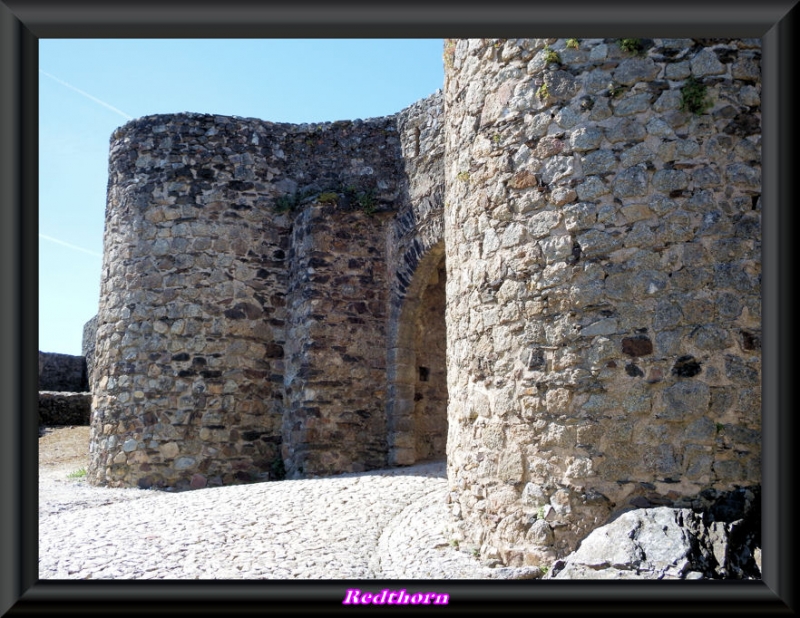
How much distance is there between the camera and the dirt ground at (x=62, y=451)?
11.4 meters

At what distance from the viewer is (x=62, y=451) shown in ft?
41.3

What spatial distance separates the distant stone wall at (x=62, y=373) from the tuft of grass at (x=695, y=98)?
15.2 metres

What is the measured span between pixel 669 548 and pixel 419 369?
18.4 feet

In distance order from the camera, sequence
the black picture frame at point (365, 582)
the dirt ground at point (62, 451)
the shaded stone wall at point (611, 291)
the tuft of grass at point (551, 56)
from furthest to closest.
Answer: the dirt ground at point (62, 451) < the tuft of grass at point (551, 56) < the shaded stone wall at point (611, 291) < the black picture frame at point (365, 582)

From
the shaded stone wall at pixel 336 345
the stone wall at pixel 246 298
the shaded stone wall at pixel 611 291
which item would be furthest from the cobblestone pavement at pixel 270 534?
the stone wall at pixel 246 298

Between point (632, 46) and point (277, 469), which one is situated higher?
point (632, 46)

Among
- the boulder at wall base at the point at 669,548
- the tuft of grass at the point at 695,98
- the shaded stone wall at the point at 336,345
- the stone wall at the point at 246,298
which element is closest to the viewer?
the boulder at wall base at the point at 669,548

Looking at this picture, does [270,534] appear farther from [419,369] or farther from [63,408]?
[63,408]

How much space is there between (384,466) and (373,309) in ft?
5.78

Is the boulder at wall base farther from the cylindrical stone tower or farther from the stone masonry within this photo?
the cylindrical stone tower

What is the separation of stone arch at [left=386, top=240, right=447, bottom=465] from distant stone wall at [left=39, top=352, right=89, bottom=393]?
10.4m

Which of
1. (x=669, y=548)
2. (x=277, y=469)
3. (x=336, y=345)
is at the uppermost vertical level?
(x=336, y=345)

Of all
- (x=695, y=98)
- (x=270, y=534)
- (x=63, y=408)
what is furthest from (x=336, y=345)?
(x=63, y=408)

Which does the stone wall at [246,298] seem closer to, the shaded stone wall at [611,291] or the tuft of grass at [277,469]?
the tuft of grass at [277,469]
